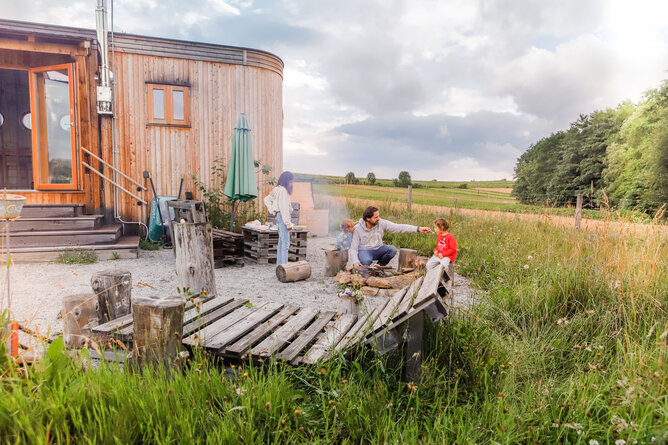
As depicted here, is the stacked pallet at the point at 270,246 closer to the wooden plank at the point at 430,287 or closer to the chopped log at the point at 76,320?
the chopped log at the point at 76,320

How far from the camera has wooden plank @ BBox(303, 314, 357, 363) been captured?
2.73 meters

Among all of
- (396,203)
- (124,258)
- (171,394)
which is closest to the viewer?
(171,394)

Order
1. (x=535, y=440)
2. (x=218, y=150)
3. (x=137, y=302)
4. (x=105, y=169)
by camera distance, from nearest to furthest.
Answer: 1. (x=535, y=440)
2. (x=137, y=302)
3. (x=105, y=169)
4. (x=218, y=150)

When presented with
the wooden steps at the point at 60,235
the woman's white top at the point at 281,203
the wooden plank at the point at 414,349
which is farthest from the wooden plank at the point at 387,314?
the wooden steps at the point at 60,235

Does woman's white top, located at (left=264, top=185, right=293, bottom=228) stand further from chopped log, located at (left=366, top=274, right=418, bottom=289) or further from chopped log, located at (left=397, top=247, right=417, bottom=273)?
chopped log, located at (left=397, top=247, right=417, bottom=273)

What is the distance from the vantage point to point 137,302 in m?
2.47

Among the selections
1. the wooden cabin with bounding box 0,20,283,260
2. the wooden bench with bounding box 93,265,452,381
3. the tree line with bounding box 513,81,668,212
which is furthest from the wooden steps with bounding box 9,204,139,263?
the tree line with bounding box 513,81,668,212

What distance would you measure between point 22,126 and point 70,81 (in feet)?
14.2

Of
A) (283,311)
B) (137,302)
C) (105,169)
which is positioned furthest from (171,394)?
(105,169)

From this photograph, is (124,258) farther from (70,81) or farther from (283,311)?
(283,311)

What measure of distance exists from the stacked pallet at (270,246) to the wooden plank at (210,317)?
12.0 feet

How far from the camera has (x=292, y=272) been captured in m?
6.40

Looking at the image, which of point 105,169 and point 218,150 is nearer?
point 105,169

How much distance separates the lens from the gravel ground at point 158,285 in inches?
196
